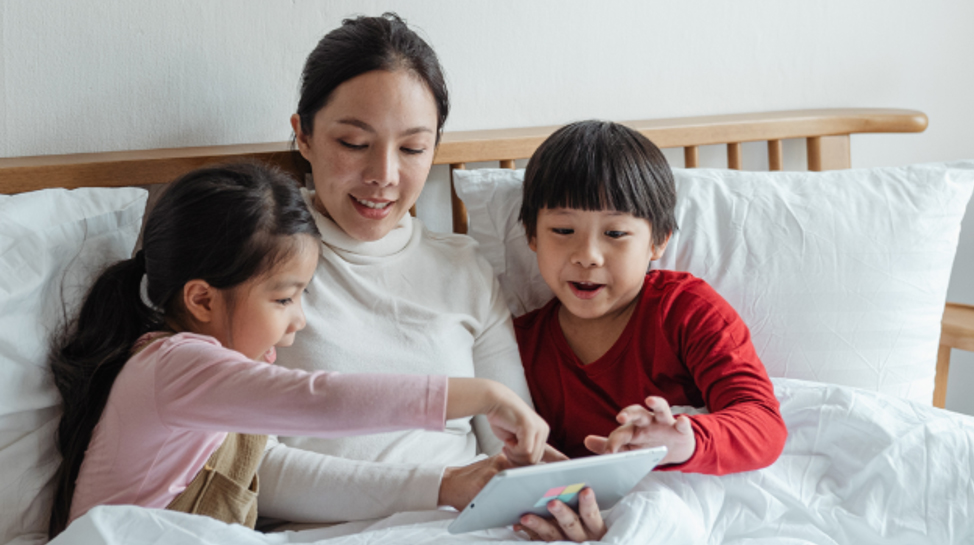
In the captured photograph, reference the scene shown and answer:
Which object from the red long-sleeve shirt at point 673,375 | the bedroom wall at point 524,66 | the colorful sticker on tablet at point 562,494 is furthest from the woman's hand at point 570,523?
the bedroom wall at point 524,66

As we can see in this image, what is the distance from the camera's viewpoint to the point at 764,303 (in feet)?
4.00

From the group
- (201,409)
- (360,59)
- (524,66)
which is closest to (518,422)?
(201,409)

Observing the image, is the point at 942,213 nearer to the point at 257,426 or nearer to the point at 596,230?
the point at 596,230

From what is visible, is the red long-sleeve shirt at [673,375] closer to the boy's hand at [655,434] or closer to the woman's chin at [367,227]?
the boy's hand at [655,434]

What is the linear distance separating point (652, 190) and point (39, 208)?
0.79 meters

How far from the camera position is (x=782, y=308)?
1217 millimetres

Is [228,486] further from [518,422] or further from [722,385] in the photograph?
[722,385]

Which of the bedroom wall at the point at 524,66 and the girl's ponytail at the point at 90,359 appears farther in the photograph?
the bedroom wall at the point at 524,66

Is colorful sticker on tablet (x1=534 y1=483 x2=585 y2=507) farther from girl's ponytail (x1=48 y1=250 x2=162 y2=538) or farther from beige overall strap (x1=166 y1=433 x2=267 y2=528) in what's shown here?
girl's ponytail (x1=48 y1=250 x2=162 y2=538)

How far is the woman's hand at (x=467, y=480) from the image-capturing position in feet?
3.05

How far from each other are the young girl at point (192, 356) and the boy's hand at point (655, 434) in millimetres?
98

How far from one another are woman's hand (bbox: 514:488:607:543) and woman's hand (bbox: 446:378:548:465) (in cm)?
10

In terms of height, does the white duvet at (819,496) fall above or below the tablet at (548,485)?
below

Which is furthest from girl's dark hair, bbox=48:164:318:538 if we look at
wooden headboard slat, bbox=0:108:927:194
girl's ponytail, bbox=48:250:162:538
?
wooden headboard slat, bbox=0:108:927:194
